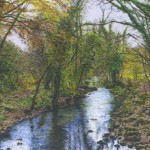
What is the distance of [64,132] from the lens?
1081 inches

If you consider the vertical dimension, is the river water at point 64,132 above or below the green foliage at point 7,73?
below

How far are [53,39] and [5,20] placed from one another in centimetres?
243

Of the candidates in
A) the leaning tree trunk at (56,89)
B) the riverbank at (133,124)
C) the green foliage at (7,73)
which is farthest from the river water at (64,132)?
the green foliage at (7,73)

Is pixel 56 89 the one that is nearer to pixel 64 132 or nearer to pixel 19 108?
pixel 19 108

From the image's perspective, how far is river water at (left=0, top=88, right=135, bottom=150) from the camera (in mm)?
23422

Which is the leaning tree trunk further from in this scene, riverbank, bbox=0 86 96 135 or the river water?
the river water

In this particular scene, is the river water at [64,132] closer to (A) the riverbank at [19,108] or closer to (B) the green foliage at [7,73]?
(A) the riverbank at [19,108]

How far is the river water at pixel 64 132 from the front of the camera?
922 inches

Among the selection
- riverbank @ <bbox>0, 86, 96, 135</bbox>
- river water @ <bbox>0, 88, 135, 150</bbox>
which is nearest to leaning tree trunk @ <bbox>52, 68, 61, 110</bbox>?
riverbank @ <bbox>0, 86, 96, 135</bbox>

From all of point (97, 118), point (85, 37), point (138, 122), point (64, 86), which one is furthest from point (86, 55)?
point (138, 122)

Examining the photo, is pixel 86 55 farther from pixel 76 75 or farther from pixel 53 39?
pixel 53 39

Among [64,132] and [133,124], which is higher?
[133,124]

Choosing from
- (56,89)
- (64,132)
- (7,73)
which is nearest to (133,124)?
(64,132)

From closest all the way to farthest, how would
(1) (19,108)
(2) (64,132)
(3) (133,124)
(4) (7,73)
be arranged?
(4) (7,73)
(2) (64,132)
(3) (133,124)
(1) (19,108)
